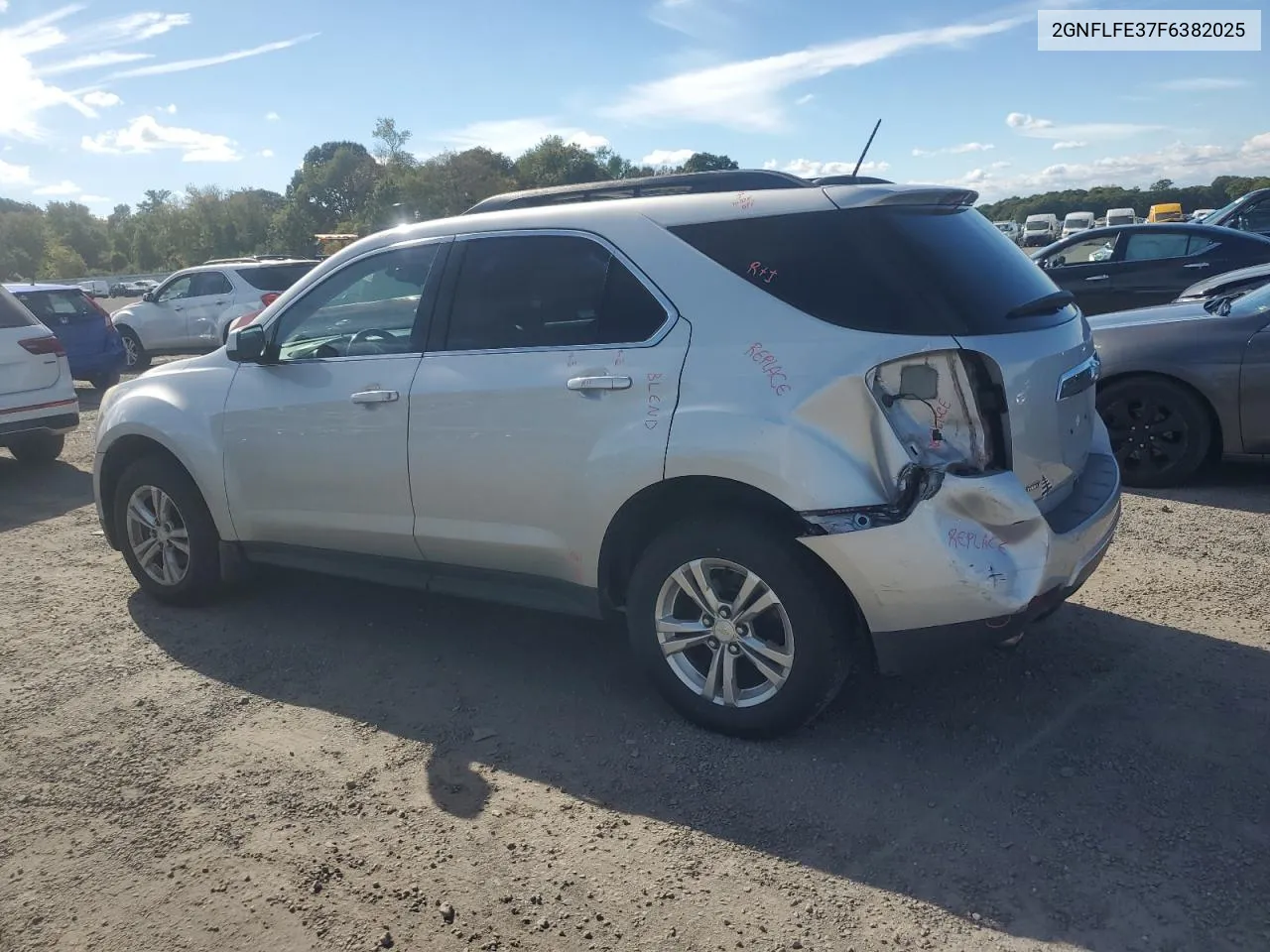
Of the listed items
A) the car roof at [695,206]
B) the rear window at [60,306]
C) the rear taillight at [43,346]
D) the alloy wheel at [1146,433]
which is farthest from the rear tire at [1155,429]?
the rear window at [60,306]

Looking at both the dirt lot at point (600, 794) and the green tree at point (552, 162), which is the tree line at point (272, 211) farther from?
the dirt lot at point (600, 794)

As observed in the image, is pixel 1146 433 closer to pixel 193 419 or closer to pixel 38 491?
pixel 193 419

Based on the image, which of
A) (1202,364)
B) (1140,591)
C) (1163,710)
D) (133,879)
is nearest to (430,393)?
(133,879)

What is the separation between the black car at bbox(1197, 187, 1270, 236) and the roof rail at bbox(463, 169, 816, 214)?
56.4ft

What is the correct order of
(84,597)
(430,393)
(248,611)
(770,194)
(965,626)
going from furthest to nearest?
(84,597)
(248,611)
(430,393)
(770,194)
(965,626)

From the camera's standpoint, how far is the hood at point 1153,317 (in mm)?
6465

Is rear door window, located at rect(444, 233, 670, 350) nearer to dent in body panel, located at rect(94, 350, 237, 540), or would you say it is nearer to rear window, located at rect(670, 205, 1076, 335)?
rear window, located at rect(670, 205, 1076, 335)

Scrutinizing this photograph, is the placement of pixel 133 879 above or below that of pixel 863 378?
below

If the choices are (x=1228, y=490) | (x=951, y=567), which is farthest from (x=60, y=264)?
(x=951, y=567)

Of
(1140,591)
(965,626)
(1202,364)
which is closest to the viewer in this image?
(965,626)

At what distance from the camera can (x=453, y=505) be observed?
4.05 metres

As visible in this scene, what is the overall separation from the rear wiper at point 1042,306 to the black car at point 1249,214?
16.8 m

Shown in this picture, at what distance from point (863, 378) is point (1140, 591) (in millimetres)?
2541

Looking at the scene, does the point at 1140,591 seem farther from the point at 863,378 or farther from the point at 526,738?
the point at 526,738
